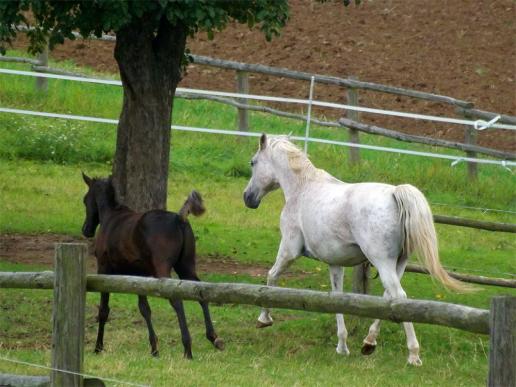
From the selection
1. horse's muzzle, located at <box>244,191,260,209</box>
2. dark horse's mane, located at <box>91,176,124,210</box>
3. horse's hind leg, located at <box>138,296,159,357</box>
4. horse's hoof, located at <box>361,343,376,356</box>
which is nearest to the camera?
horse's hind leg, located at <box>138,296,159,357</box>

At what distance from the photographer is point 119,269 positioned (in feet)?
33.7

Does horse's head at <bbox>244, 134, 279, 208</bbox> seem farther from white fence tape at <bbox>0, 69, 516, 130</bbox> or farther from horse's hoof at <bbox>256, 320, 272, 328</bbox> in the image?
white fence tape at <bbox>0, 69, 516, 130</bbox>

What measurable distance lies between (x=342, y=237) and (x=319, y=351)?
977 mm

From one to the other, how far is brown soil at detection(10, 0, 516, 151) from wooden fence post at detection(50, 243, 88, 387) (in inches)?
557

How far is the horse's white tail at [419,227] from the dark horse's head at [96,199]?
2.51 metres

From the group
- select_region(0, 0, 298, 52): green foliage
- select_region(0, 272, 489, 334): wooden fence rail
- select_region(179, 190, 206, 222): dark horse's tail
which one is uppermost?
select_region(0, 0, 298, 52): green foliage

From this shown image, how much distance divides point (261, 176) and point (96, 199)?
5.11 feet

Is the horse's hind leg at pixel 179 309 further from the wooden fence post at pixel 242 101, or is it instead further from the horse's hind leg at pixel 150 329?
the wooden fence post at pixel 242 101

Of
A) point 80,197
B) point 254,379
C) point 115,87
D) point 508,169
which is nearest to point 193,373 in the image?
point 254,379

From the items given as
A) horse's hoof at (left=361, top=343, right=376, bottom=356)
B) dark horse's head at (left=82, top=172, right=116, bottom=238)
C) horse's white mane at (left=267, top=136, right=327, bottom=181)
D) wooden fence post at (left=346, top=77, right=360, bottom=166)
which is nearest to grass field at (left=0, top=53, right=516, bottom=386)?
horse's hoof at (left=361, top=343, right=376, bottom=356)

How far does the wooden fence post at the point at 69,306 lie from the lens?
283 inches

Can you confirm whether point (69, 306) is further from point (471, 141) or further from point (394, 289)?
point (471, 141)

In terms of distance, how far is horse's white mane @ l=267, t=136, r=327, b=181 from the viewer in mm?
10898

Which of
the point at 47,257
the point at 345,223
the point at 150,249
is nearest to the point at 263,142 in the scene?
the point at 345,223
